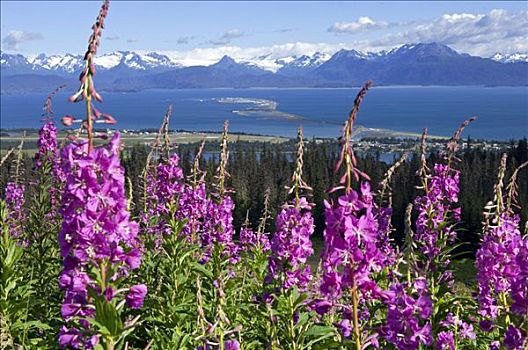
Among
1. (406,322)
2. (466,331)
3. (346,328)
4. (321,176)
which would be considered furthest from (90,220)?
(321,176)

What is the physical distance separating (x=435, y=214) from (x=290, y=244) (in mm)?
3538

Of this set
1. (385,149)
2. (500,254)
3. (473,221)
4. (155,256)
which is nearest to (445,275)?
(500,254)

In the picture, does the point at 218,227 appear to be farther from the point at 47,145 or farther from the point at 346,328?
the point at 346,328

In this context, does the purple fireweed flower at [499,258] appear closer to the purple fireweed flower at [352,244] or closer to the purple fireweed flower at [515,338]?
the purple fireweed flower at [515,338]

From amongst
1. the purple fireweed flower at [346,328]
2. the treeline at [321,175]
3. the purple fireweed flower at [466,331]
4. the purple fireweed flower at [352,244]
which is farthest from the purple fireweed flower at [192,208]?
the treeline at [321,175]

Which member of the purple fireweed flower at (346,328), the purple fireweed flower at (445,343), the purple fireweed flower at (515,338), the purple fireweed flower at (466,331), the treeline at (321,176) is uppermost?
the purple fireweed flower at (346,328)

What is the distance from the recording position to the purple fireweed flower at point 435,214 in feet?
27.8

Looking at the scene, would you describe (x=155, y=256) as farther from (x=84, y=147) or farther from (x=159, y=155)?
(x=84, y=147)

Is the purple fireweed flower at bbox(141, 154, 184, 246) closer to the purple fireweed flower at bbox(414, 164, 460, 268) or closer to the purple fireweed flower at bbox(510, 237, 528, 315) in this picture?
the purple fireweed flower at bbox(414, 164, 460, 268)

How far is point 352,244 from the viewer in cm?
402

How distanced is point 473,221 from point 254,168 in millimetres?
40891

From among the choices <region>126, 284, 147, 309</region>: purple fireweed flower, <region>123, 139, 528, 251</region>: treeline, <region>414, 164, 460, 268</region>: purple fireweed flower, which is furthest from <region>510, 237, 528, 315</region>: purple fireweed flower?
<region>123, 139, 528, 251</region>: treeline

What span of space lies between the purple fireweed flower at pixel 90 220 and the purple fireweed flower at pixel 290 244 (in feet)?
8.01

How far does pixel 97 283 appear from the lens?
4.10m
